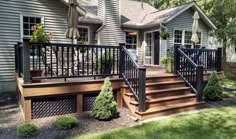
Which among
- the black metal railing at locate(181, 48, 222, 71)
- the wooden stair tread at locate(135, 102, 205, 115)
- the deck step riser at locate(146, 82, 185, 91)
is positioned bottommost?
the wooden stair tread at locate(135, 102, 205, 115)

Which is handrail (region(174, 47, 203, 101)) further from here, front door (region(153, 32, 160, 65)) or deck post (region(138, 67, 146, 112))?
front door (region(153, 32, 160, 65))

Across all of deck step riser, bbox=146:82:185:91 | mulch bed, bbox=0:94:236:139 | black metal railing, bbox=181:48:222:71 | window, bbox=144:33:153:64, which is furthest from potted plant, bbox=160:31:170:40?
mulch bed, bbox=0:94:236:139

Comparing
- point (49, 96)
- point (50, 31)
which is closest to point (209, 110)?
point (49, 96)

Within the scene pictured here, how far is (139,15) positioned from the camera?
42.8 feet

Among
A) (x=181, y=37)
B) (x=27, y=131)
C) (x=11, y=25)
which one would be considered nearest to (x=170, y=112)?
(x=27, y=131)

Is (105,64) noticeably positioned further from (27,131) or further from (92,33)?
(92,33)

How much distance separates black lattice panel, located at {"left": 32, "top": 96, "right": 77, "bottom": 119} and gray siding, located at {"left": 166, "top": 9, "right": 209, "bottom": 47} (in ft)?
24.6

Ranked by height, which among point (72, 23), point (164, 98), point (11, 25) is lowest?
point (164, 98)

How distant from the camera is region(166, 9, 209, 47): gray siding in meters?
11.2

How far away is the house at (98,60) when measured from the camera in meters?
5.03

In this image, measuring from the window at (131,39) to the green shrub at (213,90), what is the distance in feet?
18.6

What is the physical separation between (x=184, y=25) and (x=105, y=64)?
7571mm

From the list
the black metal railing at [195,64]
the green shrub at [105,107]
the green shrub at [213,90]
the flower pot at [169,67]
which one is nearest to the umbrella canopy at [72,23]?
the green shrub at [105,107]

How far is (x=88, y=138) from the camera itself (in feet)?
13.0
